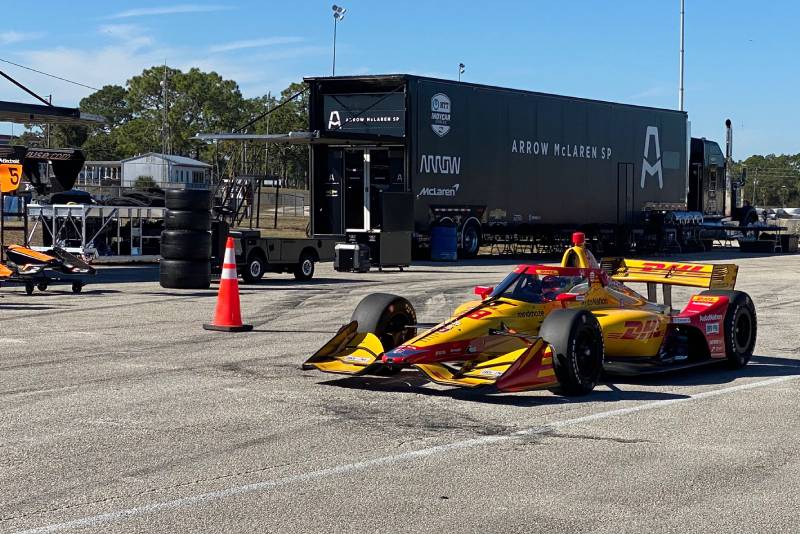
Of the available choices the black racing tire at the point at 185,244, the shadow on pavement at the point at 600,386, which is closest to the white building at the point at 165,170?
the black racing tire at the point at 185,244

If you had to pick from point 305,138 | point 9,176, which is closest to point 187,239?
point 9,176

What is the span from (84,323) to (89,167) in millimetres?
74661

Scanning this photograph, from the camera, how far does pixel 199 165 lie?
248 feet

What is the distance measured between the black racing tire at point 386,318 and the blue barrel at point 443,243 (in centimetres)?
2160

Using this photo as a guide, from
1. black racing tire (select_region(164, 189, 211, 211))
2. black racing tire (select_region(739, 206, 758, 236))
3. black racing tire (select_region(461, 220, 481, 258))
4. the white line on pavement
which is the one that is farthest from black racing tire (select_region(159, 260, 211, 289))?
black racing tire (select_region(739, 206, 758, 236))

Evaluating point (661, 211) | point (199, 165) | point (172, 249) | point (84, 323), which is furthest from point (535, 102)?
point (199, 165)

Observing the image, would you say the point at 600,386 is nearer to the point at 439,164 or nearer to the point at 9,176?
the point at 9,176

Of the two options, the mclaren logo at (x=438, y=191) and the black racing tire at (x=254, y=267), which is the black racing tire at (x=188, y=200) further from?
→ the mclaren logo at (x=438, y=191)

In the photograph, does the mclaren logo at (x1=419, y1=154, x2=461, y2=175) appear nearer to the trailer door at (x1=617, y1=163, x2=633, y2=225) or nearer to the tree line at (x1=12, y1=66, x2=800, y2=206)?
the trailer door at (x1=617, y1=163, x2=633, y2=225)

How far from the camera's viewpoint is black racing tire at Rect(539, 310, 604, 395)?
32.0ft

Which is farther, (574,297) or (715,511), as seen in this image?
(574,297)

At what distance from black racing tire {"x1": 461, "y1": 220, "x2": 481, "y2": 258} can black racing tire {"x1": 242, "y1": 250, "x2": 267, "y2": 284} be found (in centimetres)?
1157

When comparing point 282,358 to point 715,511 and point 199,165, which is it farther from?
point 199,165

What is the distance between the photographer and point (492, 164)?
3481 centimetres
